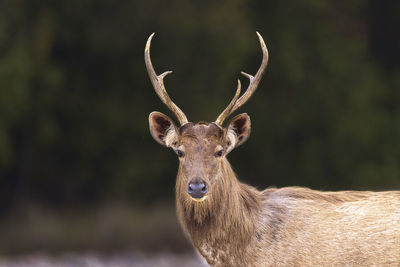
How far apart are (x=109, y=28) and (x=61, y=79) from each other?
5.53 feet

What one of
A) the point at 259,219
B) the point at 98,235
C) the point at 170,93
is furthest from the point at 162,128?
the point at 98,235

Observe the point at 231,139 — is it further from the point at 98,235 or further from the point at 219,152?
the point at 98,235

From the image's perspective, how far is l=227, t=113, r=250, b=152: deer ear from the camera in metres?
9.17

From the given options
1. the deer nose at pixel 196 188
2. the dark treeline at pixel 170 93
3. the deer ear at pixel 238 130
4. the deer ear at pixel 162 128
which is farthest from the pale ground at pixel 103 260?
the deer nose at pixel 196 188

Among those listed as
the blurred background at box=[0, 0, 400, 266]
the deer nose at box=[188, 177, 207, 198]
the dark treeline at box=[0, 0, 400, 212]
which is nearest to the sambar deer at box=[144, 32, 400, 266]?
the deer nose at box=[188, 177, 207, 198]

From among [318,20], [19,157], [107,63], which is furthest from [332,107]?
[19,157]

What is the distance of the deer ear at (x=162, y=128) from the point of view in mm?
9273

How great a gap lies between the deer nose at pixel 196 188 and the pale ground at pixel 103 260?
9.33 meters

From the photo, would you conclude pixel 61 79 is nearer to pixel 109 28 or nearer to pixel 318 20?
pixel 109 28

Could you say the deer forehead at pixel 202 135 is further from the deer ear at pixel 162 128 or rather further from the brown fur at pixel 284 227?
the deer ear at pixel 162 128

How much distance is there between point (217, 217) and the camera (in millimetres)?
8906

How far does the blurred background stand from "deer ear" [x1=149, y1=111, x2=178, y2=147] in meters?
10.4

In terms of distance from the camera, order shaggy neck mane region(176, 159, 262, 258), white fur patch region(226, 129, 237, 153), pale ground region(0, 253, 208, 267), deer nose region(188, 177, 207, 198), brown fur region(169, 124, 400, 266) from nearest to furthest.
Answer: deer nose region(188, 177, 207, 198)
brown fur region(169, 124, 400, 266)
shaggy neck mane region(176, 159, 262, 258)
white fur patch region(226, 129, 237, 153)
pale ground region(0, 253, 208, 267)

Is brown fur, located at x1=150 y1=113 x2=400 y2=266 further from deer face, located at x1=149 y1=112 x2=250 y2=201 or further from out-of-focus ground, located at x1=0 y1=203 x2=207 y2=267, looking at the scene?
out-of-focus ground, located at x1=0 y1=203 x2=207 y2=267
